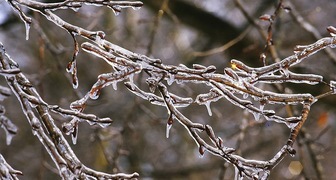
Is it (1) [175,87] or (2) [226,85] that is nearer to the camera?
(2) [226,85]

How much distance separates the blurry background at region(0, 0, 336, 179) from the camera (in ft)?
15.9

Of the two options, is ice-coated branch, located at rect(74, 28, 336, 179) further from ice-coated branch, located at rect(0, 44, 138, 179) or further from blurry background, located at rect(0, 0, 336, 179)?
blurry background, located at rect(0, 0, 336, 179)

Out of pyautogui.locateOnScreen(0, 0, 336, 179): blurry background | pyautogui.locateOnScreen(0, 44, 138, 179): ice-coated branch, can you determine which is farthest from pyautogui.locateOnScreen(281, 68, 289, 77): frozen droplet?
pyautogui.locateOnScreen(0, 0, 336, 179): blurry background

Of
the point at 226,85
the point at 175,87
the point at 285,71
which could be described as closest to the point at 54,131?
the point at 226,85

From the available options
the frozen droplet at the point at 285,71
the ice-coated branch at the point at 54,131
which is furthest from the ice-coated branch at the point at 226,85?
the ice-coated branch at the point at 54,131

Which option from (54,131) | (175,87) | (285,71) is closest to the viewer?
→ (54,131)

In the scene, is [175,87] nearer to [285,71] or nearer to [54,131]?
[285,71]

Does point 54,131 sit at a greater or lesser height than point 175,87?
lesser

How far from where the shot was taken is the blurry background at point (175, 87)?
4848 mm

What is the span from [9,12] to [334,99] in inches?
120

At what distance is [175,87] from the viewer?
7.71m

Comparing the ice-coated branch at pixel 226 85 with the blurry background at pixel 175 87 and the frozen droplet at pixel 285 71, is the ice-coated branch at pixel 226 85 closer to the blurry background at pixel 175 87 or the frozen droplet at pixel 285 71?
the frozen droplet at pixel 285 71

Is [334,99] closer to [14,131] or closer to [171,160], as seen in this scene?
[14,131]

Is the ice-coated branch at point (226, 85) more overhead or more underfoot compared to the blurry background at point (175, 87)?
more underfoot
